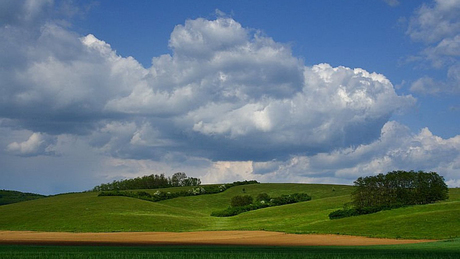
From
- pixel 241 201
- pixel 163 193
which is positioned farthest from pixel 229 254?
pixel 163 193

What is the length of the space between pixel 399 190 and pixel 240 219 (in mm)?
34095

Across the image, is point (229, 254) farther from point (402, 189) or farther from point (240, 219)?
point (240, 219)

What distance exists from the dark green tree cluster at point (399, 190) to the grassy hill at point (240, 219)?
3.39 m

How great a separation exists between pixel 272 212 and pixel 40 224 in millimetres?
47672

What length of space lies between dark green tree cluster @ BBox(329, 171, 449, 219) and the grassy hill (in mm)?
3388

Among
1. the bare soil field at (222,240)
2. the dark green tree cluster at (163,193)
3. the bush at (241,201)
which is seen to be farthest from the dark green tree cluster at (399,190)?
the dark green tree cluster at (163,193)

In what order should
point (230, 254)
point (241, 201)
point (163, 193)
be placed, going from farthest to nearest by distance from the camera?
point (163, 193)
point (241, 201)
point (230, 254)

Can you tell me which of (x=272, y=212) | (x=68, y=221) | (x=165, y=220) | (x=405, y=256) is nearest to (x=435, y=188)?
A: (x=272, y=212)

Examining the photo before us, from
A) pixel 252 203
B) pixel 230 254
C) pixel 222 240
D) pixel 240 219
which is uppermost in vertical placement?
pixel 252 203

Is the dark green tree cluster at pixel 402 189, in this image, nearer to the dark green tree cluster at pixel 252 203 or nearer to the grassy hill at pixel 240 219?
the grassy hill at pixel 240 219

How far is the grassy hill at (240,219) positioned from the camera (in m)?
62.3

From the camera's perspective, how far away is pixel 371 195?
8238 centimetres

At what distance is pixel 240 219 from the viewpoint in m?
100

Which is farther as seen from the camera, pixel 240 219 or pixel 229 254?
pixel 240 219
